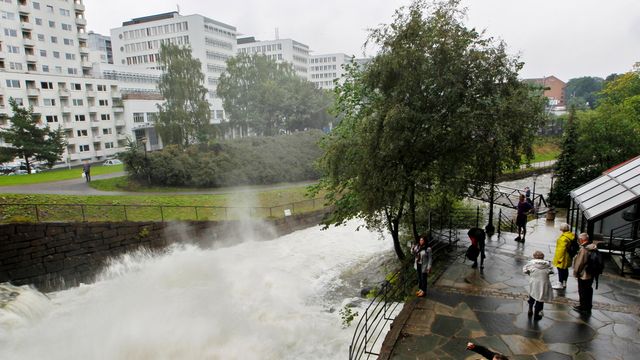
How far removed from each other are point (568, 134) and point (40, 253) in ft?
101

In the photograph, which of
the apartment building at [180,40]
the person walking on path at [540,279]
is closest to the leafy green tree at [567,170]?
the person walking on path at [540,279]

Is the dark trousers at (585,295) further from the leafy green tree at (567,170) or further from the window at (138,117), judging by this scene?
the window at (138,117)

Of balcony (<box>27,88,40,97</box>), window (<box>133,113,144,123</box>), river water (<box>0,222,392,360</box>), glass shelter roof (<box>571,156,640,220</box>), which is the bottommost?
river water (<box>0,222,392,360</box>)

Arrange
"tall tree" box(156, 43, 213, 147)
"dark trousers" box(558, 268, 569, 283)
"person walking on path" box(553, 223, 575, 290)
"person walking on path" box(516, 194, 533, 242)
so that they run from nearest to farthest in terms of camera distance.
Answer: "person walking on path" box(553, 223, 575, 290)
"dark trousers" box(558, 268, 569, 283)
"person walking on path" box(516, 194, 533, 242)
"tall tree" box(156, 43, 213, 147)

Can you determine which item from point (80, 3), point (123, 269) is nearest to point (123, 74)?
point (80, 3)

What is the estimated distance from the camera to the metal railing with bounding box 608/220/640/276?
10.9 m

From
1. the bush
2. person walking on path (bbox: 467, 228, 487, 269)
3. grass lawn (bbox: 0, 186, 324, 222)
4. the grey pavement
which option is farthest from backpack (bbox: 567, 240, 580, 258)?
the grey pavement

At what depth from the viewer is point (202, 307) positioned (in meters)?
14.0

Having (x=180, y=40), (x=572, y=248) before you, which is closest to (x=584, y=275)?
(x=572, y=248)

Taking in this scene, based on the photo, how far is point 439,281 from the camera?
1083cm

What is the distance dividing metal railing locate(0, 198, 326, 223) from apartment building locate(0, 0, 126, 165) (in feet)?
114

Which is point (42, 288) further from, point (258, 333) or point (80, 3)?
point (80, 3)

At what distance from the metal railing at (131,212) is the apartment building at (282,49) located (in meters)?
86.6

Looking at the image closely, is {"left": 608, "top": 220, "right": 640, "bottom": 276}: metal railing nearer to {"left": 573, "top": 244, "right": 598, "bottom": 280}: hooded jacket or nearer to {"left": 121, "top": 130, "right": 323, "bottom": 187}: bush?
{"left": 573, "top": 244, "right": 598, "bottom": 280}: hooded jacket
